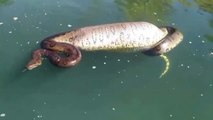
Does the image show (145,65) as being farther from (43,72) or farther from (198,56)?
(43,72)

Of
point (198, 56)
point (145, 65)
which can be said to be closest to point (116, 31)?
point (145, 65)

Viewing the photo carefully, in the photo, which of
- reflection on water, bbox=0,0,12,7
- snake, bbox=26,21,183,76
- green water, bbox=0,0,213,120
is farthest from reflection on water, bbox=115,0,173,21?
reflection on water, bbox=0,0,12,7

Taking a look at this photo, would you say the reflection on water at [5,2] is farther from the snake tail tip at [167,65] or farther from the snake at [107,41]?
the snake tail tip at [167,65]

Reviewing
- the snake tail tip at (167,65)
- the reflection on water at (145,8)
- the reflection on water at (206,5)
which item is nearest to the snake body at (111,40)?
the snake tail tip at (167,65)

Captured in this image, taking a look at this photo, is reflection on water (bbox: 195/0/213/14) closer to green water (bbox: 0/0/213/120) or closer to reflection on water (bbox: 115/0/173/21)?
reflection on water (bbox: 115/0/173/21)

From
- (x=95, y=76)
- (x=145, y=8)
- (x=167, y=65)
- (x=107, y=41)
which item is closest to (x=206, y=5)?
(x=145, y=8)

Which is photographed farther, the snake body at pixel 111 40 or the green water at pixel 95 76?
the snake body at pixel 111 40

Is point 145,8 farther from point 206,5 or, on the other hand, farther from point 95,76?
point 95,76
